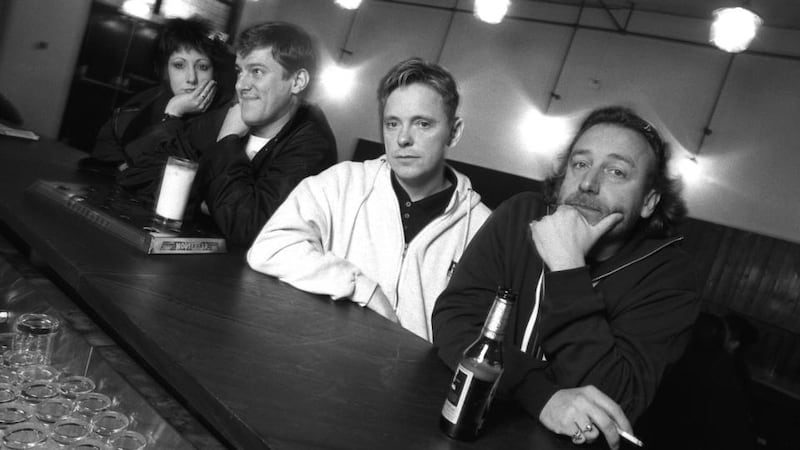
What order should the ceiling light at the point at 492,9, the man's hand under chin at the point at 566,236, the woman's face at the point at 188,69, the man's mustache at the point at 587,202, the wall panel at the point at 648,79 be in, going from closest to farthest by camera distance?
the man's hand under chin at the point at 566,236, the man's mustache at the point at 587,202, the woman's face at the point at 188,69, the ceiling light at the point at 492,9, the wall panel at the point at 648,79

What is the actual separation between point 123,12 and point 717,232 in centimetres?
734

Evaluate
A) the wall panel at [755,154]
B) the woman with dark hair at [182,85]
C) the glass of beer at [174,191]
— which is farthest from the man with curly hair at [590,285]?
the wall panel at [755,154]

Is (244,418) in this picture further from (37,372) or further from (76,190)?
(76,190)

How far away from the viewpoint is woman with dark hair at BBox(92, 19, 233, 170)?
248 centimetres

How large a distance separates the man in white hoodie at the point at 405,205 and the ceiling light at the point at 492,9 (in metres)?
4.56

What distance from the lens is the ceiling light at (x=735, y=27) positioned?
4.59 metres

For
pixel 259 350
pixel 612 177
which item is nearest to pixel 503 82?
pixel 612 177

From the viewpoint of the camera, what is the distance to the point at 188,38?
2561 millimetres

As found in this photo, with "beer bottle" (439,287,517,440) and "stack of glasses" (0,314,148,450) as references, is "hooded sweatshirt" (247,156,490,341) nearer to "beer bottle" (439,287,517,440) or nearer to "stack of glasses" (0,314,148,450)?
"stack of glasses" (0,314,148,450)

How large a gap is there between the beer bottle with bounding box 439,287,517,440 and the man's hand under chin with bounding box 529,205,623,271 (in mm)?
475

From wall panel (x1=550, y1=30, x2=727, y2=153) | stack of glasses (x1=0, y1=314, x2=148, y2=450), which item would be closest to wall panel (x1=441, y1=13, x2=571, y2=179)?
wall panel (x1=550, y1=30, x2=727, y2=153)

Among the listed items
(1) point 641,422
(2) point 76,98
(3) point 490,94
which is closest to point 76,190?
(1) point 641,422

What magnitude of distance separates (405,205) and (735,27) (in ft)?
13.3

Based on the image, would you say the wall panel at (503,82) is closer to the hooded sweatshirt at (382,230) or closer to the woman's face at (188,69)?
the woman's face at (188,69)
